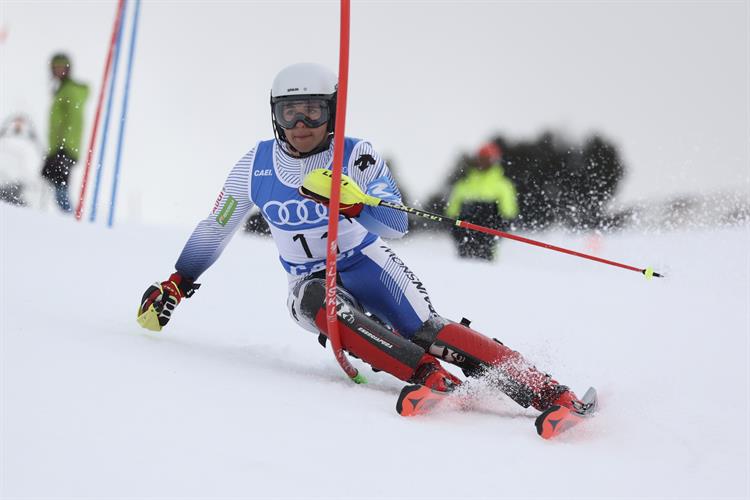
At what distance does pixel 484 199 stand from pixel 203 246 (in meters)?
7.28

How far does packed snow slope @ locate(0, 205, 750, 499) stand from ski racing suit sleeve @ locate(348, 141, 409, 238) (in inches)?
27.5

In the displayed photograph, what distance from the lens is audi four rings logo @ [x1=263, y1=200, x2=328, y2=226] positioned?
3.55 metres

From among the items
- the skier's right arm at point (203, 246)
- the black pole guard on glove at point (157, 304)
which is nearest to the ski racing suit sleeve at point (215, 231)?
the skier's right arm at point (203, 246)

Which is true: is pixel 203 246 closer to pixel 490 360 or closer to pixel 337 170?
pixel 337 170

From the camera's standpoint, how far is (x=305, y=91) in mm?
3490

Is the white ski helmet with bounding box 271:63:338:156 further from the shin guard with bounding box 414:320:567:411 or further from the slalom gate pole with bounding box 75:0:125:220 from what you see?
the slalom gate pole with bounding box 75:0:125:220

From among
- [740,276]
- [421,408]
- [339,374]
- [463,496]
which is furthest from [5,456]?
[740,276]

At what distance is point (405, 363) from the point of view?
318 cm

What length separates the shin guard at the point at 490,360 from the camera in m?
3.10

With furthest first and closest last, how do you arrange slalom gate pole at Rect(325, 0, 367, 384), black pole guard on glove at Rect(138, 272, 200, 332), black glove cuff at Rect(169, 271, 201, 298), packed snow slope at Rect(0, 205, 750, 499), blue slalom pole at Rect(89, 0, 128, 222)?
blue slalom pole at Rect(89, 0, 128, 222), black glove cuff at Rect(169, 271, 201, 298), black pole guard on glove at Rect(138, 272, 200, 332), slalom gate pole at Rect(325, 0, 367, 384), packed snow slope at Rect(0, 205, 750, 499)

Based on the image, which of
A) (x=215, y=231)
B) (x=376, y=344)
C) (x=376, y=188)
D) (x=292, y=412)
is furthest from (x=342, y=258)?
(x=292, y=412)

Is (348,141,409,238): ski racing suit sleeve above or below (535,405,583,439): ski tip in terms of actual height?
above

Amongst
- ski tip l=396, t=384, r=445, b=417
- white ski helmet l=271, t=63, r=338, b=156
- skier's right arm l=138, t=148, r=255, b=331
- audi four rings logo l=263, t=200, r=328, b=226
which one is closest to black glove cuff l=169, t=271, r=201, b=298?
skier's right arm l=138, t=148, r=255, b=331

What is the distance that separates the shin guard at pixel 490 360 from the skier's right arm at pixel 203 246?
3.67 feet
